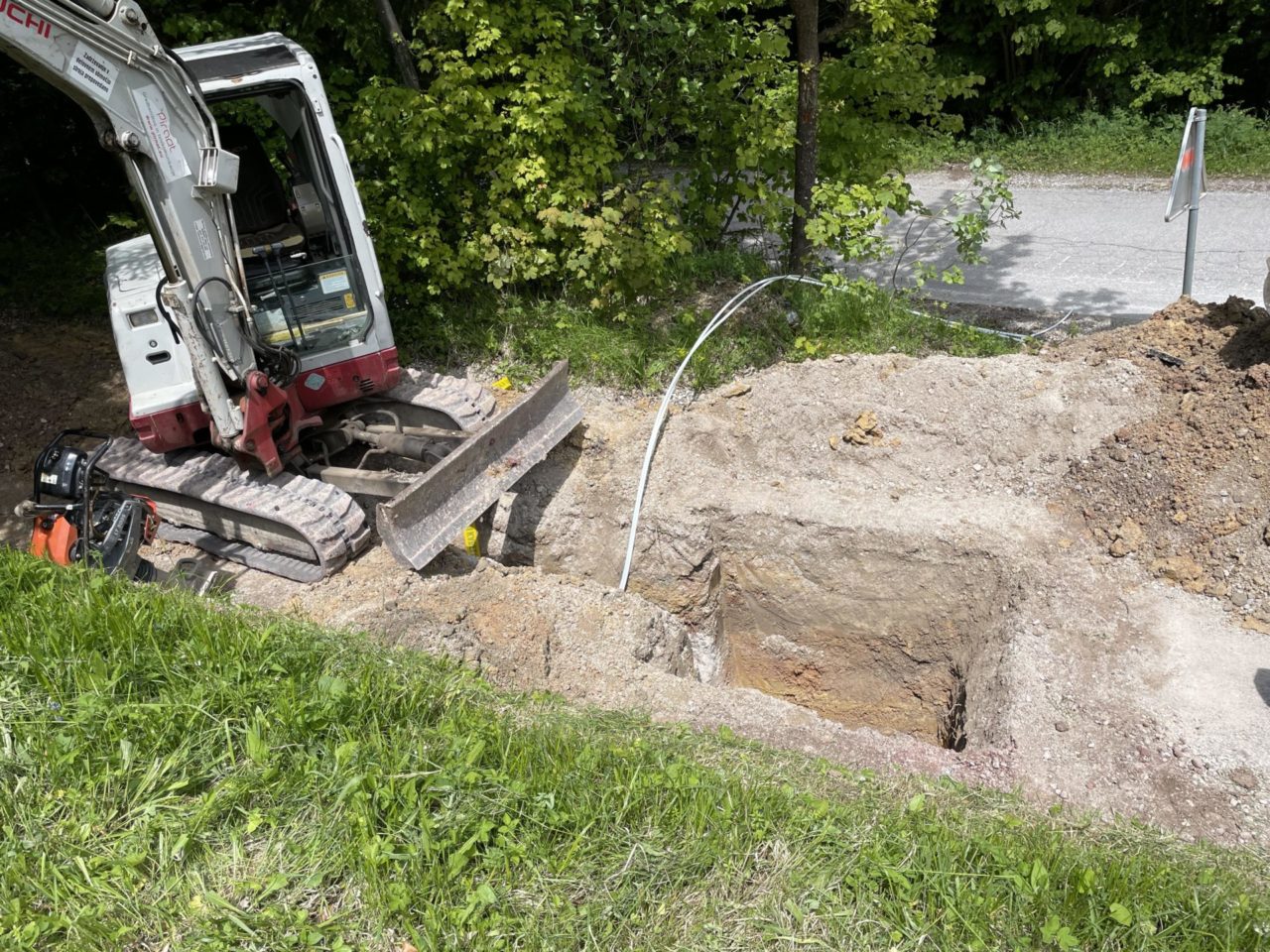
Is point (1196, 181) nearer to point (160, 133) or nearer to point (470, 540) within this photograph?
point (470, 540)

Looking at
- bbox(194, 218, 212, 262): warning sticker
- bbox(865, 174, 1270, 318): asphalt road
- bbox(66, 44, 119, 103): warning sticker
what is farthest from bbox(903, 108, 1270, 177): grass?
bbox(66, 44, 119, 103): warning sticker

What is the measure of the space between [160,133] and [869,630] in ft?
16.1

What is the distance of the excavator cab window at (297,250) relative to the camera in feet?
19.6

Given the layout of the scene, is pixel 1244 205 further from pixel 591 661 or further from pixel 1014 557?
pixel 591 661

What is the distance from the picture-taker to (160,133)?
15.6 ft

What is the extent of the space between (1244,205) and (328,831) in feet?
38.3

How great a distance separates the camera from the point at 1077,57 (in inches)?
551

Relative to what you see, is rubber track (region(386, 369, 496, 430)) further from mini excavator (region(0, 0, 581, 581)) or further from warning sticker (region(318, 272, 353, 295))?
warning sticker (region(318, 272, 353, 295))

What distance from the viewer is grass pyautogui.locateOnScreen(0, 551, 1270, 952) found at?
9.00 ft

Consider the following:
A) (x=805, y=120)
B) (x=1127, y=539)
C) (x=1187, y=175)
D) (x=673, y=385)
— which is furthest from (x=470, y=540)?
(x=1187, y=175)

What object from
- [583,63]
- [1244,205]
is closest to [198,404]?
[583,63]

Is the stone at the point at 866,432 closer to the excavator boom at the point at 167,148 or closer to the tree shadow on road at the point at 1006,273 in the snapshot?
the tree shadow on road at the point at 1006,273

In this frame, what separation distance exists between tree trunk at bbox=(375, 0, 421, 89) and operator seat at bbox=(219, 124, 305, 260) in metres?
1.79

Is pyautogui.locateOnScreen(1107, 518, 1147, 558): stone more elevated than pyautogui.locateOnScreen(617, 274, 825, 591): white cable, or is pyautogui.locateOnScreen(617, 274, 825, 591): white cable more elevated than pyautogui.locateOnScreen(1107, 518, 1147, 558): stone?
pyautogui.locateOnScreen(617, 274, 825, 591): white cable
